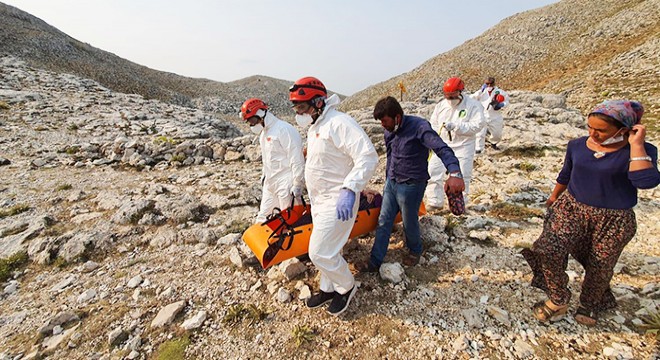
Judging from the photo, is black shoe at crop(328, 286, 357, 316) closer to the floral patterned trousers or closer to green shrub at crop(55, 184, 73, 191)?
the floral patterned trousers

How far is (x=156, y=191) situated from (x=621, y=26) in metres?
43.0

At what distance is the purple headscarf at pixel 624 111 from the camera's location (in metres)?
2.39

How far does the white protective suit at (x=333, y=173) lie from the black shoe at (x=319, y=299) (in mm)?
197

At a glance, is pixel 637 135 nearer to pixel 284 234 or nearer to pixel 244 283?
pixel 284 234

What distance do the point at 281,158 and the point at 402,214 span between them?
2.04 meters

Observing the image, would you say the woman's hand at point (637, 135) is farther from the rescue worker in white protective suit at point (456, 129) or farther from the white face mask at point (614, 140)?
the rescue worker in white protective suit at point (456, 129)

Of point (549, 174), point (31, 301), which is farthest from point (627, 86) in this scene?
point (31, 301)

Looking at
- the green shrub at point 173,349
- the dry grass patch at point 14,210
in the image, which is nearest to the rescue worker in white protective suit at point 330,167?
the green shrub at point 173,349

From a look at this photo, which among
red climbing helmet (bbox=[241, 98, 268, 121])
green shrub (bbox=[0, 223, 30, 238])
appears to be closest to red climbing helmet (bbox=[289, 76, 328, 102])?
red climbing helmet (bbox=[241, 98, 268, 121])

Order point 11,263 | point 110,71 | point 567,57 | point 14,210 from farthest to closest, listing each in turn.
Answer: point 110,71 < point 567,57 < point 14,210 < point 11,263

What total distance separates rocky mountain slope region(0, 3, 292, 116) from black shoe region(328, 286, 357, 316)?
34535 millimetres

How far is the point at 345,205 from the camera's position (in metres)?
2.98

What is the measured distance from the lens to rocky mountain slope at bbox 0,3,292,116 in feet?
95.7

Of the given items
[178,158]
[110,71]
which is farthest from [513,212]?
[110,71]
